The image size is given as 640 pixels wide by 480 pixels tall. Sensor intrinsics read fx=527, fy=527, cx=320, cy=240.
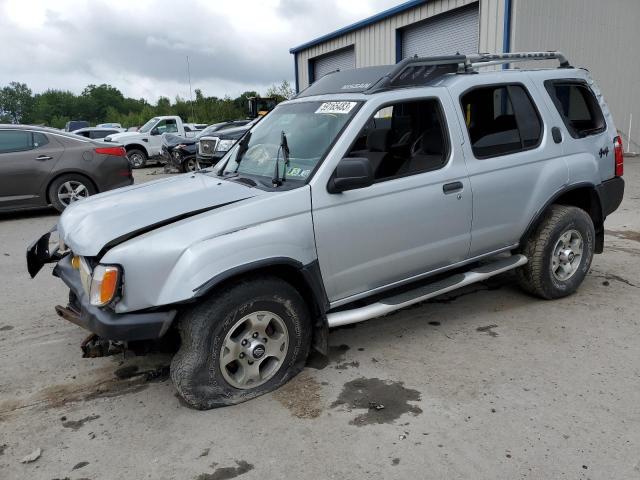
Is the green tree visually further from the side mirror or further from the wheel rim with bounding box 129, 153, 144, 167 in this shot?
the side mirror

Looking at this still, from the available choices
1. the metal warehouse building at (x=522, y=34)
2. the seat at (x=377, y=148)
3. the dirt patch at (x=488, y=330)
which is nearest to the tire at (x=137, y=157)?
the metal warehouse building at (x=522, y=34)

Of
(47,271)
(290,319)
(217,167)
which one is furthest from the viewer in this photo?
(47,271)

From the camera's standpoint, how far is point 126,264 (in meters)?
2.76

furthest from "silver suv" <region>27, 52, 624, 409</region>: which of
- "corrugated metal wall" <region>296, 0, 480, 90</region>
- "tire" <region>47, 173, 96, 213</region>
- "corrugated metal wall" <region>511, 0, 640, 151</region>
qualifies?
"corrugated metal wall" <region>296, 0, 480, 90</region>

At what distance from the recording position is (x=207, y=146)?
13.5 meters

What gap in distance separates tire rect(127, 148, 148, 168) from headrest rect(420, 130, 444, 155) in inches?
664

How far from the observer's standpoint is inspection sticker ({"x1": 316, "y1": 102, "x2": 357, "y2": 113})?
138 inches

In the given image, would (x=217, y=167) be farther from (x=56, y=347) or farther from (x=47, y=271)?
(x=47, y=271)

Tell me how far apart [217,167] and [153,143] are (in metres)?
16.0

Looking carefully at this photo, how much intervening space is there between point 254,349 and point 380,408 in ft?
2.63

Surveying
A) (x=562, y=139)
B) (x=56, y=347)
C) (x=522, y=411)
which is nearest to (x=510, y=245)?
(x=562, y=139)

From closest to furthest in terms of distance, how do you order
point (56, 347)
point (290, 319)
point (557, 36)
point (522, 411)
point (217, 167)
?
1. point (522, 411)
2. point (290, 319)
3. point (56, 347)
4. point (217, 167)
5. point (557, 36)

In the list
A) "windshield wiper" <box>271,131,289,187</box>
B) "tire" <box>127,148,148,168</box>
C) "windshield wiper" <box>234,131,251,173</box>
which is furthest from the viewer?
"tire" <box>127,148,148,168</box>

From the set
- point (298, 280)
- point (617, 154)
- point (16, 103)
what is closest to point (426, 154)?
point (298, 280)
